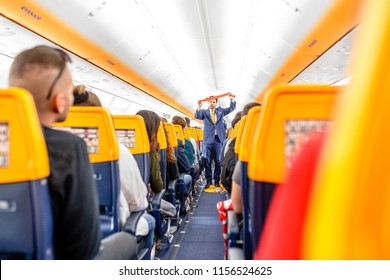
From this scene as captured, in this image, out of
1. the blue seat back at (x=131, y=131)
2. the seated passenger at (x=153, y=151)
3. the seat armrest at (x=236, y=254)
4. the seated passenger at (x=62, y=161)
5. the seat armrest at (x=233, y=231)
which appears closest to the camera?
the seated passenger at (x=62, y=161)

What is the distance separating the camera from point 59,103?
1348mm

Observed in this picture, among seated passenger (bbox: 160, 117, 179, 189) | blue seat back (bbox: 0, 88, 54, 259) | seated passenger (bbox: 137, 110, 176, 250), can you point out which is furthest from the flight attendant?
blue seat back (bbox: 0, 88, 54, 259)

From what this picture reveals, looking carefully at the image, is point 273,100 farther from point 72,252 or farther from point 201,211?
point 201,211

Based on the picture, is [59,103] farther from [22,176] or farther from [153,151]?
[153,151]

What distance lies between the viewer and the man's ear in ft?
4.41

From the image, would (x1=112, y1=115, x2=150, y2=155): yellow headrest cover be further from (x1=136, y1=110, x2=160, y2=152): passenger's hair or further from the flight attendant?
the flight attendant

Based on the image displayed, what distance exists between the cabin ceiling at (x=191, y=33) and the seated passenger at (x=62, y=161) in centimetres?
319

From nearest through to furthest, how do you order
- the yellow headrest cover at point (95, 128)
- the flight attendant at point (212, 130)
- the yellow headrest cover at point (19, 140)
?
the yellow headrest cover at point (19, 140) < the yellow headrest cover at point (95, 128) < the flight attendant at point (212, 130)

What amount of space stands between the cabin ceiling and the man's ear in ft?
10.6

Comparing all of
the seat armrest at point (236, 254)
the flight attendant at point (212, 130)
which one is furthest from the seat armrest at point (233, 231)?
the flight attendant at point (212, 130)

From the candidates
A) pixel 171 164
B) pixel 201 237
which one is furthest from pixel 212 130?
pixel 201 237

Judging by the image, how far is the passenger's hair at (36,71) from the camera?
1312 mm

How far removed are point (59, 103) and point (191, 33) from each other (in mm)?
5916

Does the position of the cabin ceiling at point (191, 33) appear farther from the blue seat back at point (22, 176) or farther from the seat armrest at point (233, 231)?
the blue seat back at point (22, 176)
